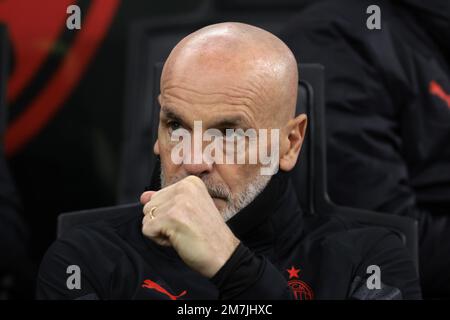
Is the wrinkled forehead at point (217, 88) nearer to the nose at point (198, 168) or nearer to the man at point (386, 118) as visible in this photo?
the nose at point (198, 168)

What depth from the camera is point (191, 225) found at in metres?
0.98

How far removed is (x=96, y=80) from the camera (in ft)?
7.50

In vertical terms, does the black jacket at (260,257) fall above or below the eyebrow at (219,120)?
below

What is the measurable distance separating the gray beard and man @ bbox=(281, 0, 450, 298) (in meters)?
0.40

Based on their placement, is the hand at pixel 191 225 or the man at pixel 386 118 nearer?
the hand at pixel 191 225

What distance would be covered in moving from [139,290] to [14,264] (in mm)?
587

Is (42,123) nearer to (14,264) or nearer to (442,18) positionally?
(14,264)

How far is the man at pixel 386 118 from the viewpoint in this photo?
155 cm

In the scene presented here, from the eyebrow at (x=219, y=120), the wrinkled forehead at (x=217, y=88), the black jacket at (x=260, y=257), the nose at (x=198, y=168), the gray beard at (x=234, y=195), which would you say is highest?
A: the wrinkled forehead at (x=217, y=88)

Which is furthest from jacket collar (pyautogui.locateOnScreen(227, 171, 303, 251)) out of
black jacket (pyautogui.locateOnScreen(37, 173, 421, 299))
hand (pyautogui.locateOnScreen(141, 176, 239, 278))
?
hand (pyautogui.locateOnScreen(141, 176, 239, 278))

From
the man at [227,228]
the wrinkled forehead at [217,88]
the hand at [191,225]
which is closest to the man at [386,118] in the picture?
the man at [227,228]

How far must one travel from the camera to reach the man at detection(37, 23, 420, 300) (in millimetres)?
1006

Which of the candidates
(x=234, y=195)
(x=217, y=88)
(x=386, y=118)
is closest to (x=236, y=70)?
(x=217, y=88)

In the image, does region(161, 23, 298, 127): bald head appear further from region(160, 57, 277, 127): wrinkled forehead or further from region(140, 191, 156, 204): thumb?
region(140, 191, 156, 204): thumb
